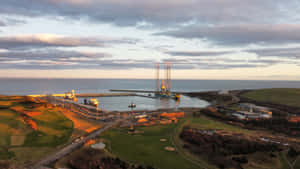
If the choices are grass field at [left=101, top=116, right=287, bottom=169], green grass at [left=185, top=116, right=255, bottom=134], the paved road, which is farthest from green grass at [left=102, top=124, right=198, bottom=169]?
green grass at [left=185, top=116, right=255, bottom=134]

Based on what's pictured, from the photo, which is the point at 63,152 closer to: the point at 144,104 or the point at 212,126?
the point at 212,126

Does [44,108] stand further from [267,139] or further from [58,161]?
[267,139]

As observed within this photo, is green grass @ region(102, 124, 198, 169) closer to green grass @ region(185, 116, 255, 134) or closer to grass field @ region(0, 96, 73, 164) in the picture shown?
green grass @ region(185, 116, 255, 134)

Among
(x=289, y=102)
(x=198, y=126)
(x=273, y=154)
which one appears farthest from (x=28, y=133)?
(x=289, y=102)

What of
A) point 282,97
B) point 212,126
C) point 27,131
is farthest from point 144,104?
point 282,97

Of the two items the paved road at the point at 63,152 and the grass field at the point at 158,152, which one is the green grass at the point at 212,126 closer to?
the grass field at the point at 158,152

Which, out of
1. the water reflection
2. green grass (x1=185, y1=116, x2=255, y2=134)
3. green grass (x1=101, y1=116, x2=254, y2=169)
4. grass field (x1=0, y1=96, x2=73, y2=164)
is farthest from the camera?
the water reflection

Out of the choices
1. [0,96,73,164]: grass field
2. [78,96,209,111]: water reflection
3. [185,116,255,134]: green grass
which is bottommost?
[78,96,209,111]: water reflection

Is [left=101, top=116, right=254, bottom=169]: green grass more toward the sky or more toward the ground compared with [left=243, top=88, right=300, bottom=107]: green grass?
more toward the ground
